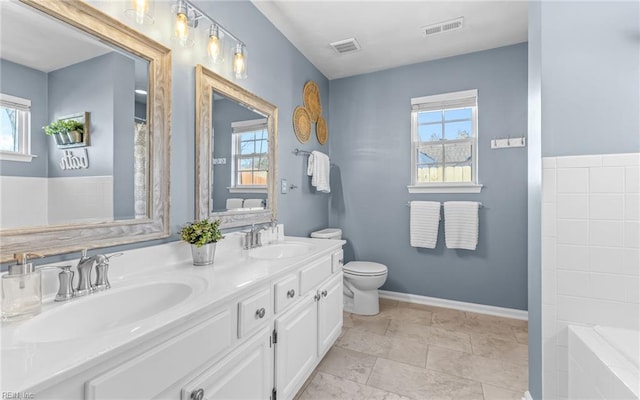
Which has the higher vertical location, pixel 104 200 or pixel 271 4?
pixel 271 4

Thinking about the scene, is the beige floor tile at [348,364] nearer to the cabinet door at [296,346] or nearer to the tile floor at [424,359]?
the tile floor at [424,359]

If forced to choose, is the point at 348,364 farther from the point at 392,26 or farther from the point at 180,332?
the point at 392,26

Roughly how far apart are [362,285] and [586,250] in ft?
5.48

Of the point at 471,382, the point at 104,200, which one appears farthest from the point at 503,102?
the point at 104,200

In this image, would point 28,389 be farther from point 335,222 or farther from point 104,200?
point 335,222

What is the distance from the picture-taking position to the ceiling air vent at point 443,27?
2.29m

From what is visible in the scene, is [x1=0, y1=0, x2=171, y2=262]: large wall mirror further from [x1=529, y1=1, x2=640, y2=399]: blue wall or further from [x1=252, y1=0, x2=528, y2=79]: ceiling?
[x1=529, y1=1, x2=640, y2=399]: blue wall

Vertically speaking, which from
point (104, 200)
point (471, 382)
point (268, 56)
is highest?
point (268, 56)

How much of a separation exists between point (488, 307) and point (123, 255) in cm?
302

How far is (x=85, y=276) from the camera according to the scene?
99 centimetres

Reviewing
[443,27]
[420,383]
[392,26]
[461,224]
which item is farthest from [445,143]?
[420,383]

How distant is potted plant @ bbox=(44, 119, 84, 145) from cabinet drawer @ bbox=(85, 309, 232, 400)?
0.85m

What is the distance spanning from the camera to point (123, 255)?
1182 millimetres

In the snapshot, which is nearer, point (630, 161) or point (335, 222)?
point (630, 161)
